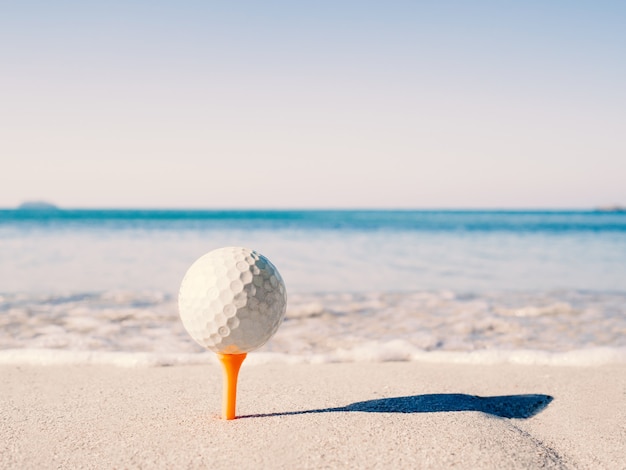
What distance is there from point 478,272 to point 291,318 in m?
5.39

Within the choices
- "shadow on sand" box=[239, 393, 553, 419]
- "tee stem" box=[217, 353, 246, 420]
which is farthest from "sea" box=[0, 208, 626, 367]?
"tee stem" box=[217, 353, 246, 420]

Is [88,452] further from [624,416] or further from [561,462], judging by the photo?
[624,416]

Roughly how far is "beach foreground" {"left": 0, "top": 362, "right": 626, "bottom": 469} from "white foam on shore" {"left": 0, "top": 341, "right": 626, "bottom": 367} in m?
0.17

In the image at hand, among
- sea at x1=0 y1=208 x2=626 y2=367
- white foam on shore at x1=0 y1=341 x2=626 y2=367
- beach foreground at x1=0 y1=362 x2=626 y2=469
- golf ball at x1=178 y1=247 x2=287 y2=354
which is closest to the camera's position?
beach foreground at x1=0 y1=362 x2=626 y2=469

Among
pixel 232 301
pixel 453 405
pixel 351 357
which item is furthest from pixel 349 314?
pixel 232 301

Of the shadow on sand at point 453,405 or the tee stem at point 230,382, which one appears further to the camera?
the shadow on sand at point 453,405

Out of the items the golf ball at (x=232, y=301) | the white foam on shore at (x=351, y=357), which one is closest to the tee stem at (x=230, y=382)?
the golf ball at (x=232, y=301)

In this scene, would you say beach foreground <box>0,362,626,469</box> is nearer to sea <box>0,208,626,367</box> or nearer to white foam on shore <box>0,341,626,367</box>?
white foam on shore <box>0,341,626,367</box>

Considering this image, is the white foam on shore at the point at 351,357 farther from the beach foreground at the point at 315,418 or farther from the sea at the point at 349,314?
the beach foreground at the point at 315,418

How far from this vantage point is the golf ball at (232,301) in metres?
2.34

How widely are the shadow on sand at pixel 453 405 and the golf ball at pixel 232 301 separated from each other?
1.42 feet

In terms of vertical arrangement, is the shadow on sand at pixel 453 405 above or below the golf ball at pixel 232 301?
below

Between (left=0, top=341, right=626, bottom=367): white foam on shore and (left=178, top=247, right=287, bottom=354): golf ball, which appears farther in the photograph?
(left=0, top=341, right=626, bottom=367): white foam on shore

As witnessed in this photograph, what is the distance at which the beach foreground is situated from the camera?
210 cm
